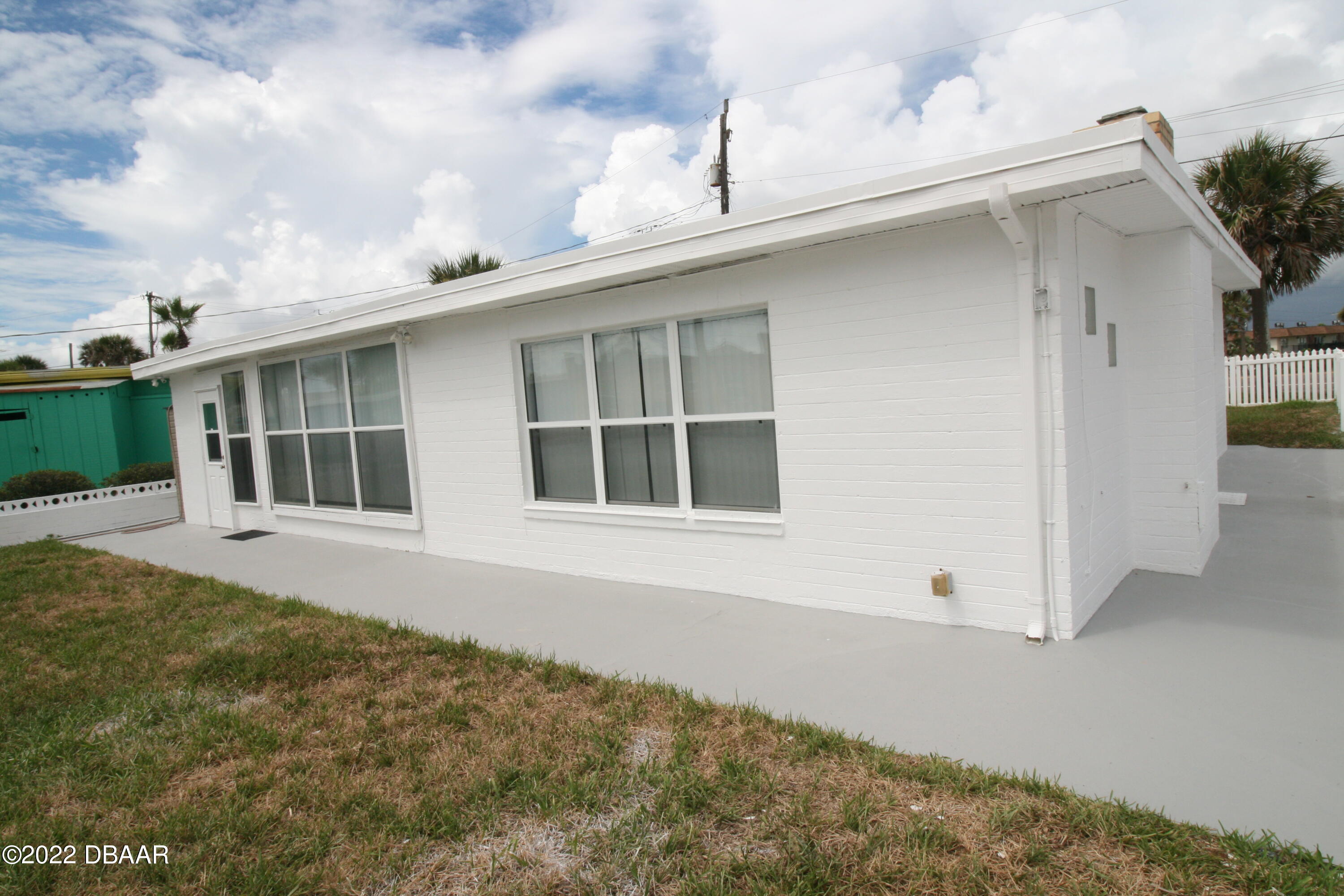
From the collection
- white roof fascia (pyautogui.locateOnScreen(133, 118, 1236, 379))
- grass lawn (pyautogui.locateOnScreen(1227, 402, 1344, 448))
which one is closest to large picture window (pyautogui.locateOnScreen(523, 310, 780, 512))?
white roof fascia (pyautogui.locateOnScreen(133, 118, 1236, 379))

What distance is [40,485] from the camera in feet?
43.2

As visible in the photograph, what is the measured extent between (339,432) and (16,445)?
1178 centimetres

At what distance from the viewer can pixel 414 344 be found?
794cm

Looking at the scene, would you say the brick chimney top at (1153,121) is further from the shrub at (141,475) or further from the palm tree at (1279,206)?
the shrub at (141,475)

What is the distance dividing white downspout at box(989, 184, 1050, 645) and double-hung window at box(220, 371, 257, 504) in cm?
994

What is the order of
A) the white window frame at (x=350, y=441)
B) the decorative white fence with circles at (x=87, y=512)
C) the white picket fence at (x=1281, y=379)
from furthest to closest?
the white picket fence at (x=1281, y=379) < the decorative white fence with circles at (x=87, y=512) < the white window frame at (x=350, y=441)

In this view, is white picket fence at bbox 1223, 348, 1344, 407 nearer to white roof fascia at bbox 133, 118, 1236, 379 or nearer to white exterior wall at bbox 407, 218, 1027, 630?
white roof fascia at bbox 133, 118, 1236, 379

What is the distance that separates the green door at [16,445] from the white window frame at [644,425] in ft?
48.2

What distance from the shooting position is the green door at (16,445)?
15.6 m

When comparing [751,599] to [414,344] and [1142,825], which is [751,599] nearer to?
[1142,825]

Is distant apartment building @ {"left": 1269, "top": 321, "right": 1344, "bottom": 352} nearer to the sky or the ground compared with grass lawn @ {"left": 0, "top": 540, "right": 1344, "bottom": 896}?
nearer to the sky

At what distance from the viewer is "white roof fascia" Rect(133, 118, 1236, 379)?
12.5ft

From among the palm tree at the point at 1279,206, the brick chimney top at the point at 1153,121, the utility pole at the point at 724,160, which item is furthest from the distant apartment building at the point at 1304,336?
the brick chimney top at the point at 1153,121

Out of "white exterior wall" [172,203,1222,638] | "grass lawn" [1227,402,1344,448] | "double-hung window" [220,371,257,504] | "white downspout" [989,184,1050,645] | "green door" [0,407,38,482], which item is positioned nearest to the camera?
"white downspout" [989,184,1050,645]
